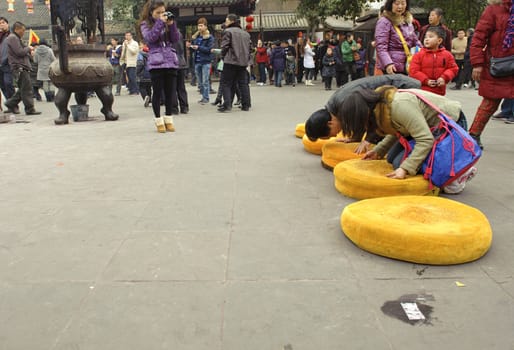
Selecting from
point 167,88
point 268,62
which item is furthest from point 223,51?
point 268,62

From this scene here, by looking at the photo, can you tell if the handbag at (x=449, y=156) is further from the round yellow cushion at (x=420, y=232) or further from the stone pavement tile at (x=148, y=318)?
the stone pavement tile at (x=148, y=318)

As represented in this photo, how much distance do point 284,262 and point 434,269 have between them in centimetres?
77

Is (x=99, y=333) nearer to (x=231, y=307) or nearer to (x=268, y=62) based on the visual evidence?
(x=231, y=307)

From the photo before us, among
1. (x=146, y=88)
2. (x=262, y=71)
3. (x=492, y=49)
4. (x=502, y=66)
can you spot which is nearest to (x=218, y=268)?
(x=502, y=66)

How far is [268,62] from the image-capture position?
17969 millimetres

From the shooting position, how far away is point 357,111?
3125 mm

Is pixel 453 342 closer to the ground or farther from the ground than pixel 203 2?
closer to the ground

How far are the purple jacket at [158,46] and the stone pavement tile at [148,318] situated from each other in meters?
4.54

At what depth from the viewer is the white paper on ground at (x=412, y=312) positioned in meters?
1.95

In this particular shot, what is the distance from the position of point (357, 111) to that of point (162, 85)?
4054 millimetres

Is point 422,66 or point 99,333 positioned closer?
point 99,333

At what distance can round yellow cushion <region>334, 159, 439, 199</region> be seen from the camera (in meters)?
3.22

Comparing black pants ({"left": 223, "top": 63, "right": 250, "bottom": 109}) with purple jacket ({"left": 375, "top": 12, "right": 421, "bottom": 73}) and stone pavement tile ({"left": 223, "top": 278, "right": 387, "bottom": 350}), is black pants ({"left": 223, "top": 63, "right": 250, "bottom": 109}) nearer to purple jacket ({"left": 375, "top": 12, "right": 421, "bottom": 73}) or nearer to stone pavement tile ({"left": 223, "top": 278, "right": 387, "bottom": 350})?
purple jacket ({"left": 375, "top": 12, "right": 421, "bottom": 73})

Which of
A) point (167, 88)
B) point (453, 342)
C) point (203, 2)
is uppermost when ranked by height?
point (203, 2)
